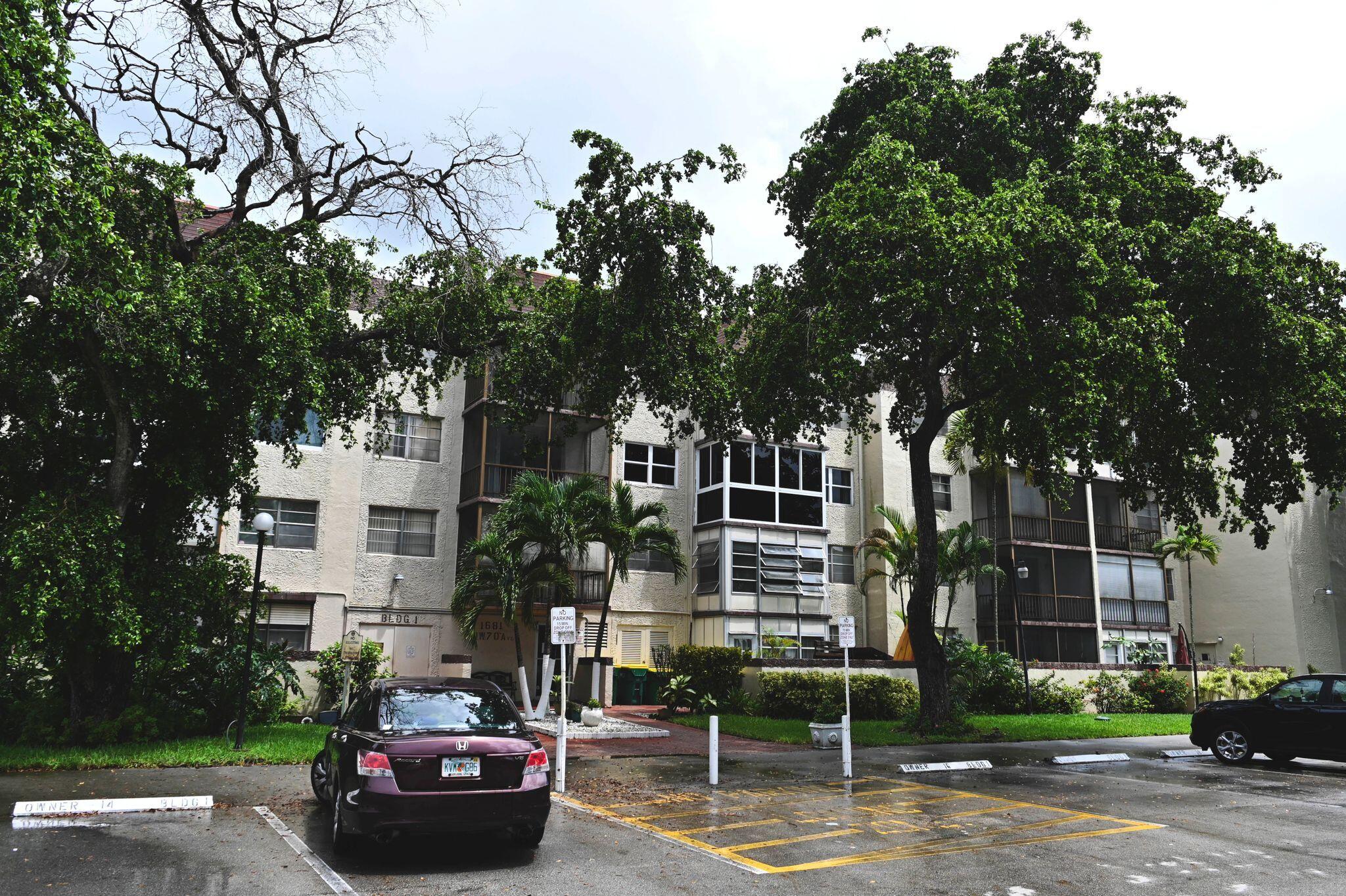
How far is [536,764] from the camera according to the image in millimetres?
8367

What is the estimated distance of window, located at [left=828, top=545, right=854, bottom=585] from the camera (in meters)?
33.0

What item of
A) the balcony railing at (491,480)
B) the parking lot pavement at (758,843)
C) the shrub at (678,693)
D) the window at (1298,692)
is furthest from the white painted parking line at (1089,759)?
the balcony railing at (491,480)

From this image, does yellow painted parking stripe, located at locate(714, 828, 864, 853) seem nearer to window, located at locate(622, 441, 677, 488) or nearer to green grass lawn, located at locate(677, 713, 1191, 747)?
green grass lawn, located at locate(677, 713, 1191, 747)

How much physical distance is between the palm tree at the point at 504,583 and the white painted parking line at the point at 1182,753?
1279 cm

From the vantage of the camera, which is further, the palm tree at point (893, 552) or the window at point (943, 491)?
the window at point (943, 491)

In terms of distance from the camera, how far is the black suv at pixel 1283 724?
51.0 feet

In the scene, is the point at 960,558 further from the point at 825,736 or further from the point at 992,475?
the point at 825,736

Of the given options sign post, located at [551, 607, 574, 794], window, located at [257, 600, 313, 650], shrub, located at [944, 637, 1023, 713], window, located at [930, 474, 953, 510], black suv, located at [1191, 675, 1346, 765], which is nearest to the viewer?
sign post, located at [551, 607, 574, 794]

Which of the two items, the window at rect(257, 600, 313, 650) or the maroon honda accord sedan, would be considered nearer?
the maroon honda accord sedan

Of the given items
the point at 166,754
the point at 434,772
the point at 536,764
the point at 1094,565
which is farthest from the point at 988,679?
the point at 434,772

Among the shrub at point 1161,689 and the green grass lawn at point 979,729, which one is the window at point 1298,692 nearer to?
the green grass lawn at point 979,729

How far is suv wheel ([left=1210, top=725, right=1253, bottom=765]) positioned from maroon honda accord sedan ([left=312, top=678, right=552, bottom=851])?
13791 millimetres

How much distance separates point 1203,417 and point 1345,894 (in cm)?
1193

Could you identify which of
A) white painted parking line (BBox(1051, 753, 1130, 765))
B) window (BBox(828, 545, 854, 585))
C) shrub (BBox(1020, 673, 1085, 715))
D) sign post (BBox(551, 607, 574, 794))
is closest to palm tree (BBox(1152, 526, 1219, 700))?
shrub (BBox(1020, 673, 1085, 715))
